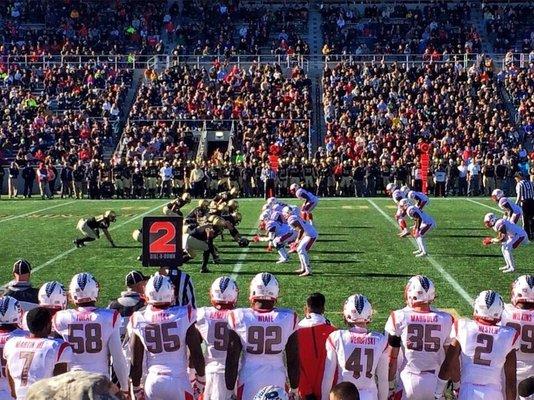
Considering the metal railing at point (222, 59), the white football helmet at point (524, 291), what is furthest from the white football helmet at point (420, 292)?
the metal railing at point (222, 59)

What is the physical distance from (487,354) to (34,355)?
3029 mm

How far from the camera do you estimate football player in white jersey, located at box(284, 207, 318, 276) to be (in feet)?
47.3

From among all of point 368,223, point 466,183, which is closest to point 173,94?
point 466,183

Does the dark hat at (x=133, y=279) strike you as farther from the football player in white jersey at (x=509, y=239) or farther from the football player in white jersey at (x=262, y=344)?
the football player in white jersey at (x=509, y=239)

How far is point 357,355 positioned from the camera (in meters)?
6.35

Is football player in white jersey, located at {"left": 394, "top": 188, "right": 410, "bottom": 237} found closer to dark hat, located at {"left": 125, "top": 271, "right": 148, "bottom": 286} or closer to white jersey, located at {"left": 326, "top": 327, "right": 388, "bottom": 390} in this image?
dark hat, located at {"left": 125, "top": 271, "right": 148, "bottom": 286}

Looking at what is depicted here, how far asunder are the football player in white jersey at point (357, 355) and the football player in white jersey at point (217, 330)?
0.86 m

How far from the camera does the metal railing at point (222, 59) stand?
3888cm

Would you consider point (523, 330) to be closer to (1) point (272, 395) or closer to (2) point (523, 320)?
(2) point (523, 320)

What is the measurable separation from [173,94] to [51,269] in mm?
22475

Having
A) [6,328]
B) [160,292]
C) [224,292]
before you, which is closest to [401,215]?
[224,292]

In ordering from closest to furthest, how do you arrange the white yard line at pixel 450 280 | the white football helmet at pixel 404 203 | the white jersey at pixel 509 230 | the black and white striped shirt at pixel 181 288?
the black and white striped shirt at pixel 181 288 → the white yard line at pixel 450 280 → the white jersey at pixel 509 230 → the white football helmet at pixel 404 203

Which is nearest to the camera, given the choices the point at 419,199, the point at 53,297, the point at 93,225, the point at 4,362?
the point at 4,362

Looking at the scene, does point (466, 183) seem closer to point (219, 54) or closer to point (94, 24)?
point (219, 54)
